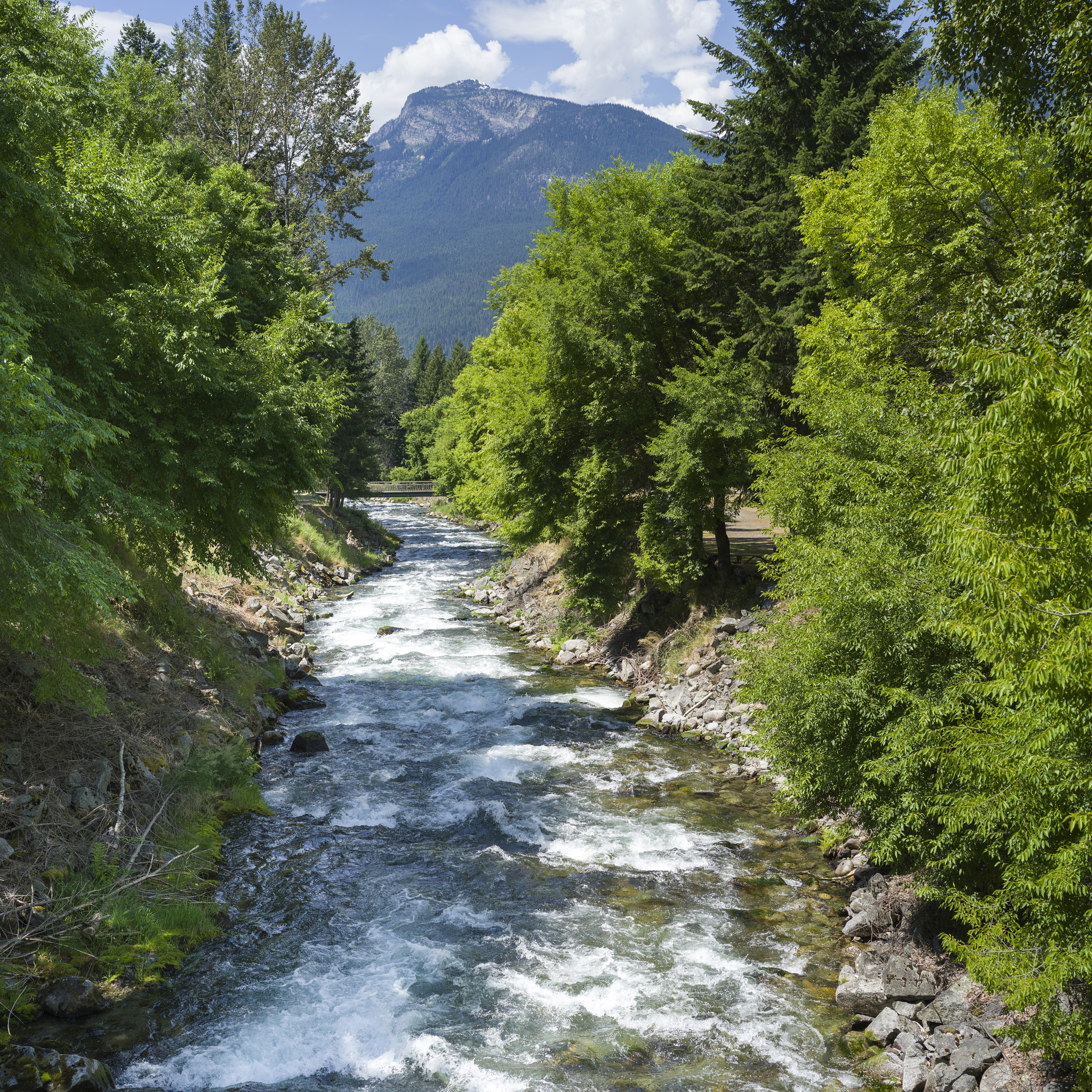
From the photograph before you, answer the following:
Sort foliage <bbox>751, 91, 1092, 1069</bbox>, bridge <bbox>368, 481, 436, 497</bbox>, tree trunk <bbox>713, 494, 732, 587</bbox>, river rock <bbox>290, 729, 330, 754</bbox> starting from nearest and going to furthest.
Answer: foliage <bbox>751, 91, 1092, 1069</bbox>
river rock <bbox>290, 729, 330, 754</bbox>
tree trunk <bbox>713, 494, 732, 587</bbox>
bridge <bbox>368, 481, 436, 497</bbox>

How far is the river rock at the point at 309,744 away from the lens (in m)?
17.2

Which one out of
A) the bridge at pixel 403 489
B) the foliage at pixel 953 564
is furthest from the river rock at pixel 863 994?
the bridge at pixel 403 489

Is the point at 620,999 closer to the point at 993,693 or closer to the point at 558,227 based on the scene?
the point at 993,693

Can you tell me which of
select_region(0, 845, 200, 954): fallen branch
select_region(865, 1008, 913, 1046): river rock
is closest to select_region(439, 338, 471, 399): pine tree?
select_region(0, 845, 200, 954): fallen branch

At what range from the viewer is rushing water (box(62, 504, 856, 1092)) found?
8375 mm

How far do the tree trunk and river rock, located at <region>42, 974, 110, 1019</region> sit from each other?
58.7 ft

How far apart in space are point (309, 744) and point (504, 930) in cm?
797

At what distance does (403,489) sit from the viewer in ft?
318

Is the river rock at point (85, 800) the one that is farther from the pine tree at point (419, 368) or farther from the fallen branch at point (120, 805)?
the pine tree at point (419, 368)

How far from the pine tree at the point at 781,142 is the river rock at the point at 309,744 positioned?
15.0 m

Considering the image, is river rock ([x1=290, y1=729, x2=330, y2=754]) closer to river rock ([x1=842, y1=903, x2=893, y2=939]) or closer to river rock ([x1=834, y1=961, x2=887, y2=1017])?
river rock ([x1=842, y1=903, x2=893, y2=939])

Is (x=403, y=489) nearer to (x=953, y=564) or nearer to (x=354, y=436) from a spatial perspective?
(x=354, y=436)

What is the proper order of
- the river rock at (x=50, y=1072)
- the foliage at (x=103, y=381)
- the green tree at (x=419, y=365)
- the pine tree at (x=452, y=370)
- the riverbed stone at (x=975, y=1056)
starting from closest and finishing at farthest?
the river rock at (x=50, y=1072) → the riverbed stone at (x=975, y=1056) → the foliage at (x=103, y=381) → the pine tree at (x=452, y=370) → the green tree at (x=419, y=365)

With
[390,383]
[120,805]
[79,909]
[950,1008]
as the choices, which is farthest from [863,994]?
[390,383]
